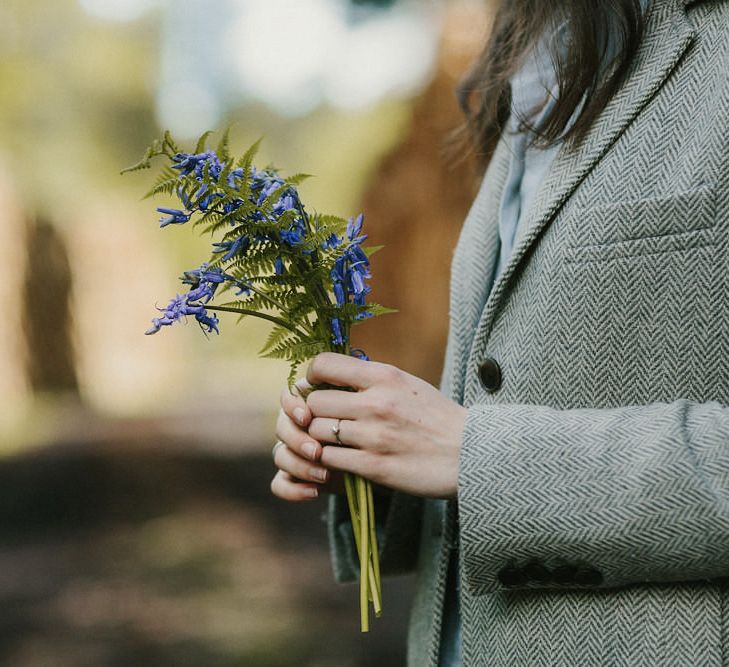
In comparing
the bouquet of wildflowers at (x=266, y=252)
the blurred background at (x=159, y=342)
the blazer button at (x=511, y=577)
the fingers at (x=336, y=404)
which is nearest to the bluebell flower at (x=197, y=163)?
the bouquet of wildflowers at (x=266, y=252)

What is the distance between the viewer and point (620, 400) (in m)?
1.11

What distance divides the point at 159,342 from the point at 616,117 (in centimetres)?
545

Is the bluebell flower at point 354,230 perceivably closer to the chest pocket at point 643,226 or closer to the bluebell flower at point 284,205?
the bluebell flower at point 284,205

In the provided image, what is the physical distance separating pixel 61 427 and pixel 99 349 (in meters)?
0.66

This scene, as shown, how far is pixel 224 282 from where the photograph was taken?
1.12 meters

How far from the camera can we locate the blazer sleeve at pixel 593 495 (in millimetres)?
982

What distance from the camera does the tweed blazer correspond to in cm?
101

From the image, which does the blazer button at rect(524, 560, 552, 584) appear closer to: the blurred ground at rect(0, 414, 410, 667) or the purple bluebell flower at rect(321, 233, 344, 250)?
the purple bluebell flower at rect(321, 233, 344, 250)

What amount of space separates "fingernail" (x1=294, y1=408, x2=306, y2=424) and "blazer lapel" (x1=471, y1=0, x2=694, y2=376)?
35 centimetres

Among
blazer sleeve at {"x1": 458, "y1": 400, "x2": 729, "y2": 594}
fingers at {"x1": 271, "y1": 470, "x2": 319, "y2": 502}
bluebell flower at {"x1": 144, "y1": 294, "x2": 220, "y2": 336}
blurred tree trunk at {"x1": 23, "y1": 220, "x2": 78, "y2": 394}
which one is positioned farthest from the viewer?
blurred tree trunk at {"x1": 23, "y1": 220, "x2": 78, "y2": 394}

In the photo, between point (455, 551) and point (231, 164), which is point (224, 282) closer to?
point (231, 164)

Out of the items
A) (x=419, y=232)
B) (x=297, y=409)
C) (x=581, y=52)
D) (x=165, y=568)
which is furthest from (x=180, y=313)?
(x=165, y=568)

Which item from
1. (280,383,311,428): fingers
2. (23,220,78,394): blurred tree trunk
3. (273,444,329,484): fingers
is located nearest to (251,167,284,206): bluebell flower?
(280,383,311,428): fingers

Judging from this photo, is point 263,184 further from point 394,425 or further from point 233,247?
point 394,425
